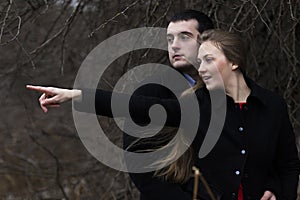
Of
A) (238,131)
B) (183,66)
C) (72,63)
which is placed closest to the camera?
(238,131)

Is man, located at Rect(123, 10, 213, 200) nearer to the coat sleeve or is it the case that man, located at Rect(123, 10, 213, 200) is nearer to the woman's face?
the woman's face

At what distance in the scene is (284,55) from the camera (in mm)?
5113

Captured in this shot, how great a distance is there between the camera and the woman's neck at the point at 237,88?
2979mm

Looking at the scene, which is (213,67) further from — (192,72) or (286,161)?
→ (286,161)

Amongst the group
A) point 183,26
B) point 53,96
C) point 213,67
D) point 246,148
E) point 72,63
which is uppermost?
point 183,26

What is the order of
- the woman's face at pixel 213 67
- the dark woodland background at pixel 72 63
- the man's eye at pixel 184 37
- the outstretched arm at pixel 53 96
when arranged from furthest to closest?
the dark woodland background at pixel 72 63 < the man's eye at pixel 184 37 < the woman's face at pixel 213 67 < the outstretched arm at pixel 53 96

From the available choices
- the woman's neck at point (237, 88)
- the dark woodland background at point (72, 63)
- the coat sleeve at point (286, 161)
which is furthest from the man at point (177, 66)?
the dark woodland background at point (72, 63)

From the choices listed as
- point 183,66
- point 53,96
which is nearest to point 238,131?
point 183,66

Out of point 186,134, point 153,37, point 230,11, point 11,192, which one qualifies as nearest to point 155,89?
point 186,134

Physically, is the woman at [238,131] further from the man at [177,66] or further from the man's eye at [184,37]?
the man's eye at [184,37]

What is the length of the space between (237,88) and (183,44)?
367 millimetres

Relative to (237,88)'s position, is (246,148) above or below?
below

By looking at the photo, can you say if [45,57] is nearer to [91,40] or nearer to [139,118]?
[91,40]

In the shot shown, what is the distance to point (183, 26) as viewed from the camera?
333 centimetres
